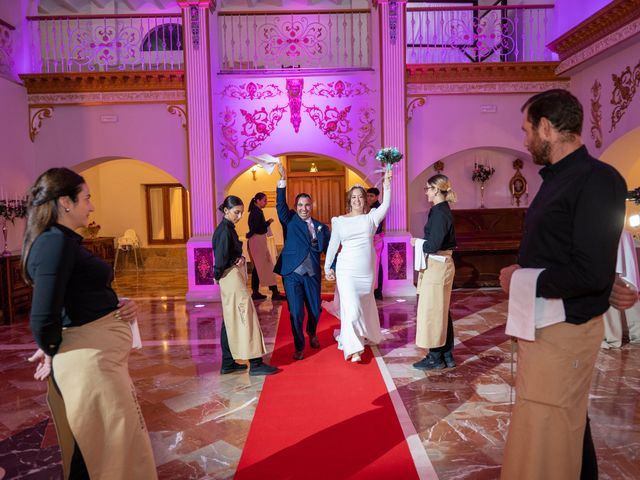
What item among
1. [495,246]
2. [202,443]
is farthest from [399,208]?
[202,443]

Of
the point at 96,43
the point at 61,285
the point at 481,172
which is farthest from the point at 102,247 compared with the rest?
the point at 61,285

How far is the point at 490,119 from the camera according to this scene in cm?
871

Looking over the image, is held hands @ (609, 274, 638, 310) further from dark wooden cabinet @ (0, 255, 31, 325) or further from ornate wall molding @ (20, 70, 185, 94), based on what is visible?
ornate wall molding @ (20, 70, 185, 94)

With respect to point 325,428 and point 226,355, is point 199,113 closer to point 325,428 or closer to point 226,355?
point 226,355

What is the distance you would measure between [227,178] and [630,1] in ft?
20.1

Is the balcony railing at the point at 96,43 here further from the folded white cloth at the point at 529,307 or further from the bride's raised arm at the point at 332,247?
the folded white cloth at the point at 529,307

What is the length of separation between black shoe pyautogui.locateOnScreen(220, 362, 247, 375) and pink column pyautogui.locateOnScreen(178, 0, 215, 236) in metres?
4.05

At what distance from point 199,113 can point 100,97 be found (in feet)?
5.73

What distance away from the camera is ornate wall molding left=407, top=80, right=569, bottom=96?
860 cm

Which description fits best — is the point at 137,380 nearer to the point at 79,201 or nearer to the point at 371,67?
the point at 79,201

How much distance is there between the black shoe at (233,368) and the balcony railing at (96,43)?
555cm

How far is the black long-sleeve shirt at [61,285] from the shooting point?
72.9 inches

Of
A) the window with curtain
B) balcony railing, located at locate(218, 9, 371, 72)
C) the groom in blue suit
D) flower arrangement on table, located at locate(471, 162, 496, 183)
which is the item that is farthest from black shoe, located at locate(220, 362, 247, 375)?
the window with curtain

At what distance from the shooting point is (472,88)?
339 inches
